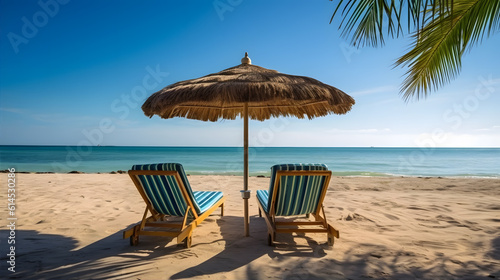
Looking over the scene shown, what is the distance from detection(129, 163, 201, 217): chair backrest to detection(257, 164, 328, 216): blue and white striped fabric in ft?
3.27

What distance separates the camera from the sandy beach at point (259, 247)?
235 cm

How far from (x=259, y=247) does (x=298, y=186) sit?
0.81 meters

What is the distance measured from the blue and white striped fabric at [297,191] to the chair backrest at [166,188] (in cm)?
100

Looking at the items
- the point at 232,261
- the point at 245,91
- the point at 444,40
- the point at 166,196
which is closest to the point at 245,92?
the point at 245,91

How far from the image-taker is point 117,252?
279cm

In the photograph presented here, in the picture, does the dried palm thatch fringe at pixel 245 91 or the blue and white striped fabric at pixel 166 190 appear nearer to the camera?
the dried palm thatch fringe at pixel 245 91

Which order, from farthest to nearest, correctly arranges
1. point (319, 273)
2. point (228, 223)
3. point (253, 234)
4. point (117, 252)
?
point (228, 223) → point (253, 234) → point (117, 252) → point (319, 273)

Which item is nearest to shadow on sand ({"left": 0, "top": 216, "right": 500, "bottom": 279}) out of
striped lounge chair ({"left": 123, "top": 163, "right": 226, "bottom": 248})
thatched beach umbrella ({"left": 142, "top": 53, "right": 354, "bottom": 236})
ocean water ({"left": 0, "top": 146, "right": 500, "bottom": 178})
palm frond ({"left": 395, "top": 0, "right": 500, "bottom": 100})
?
striped lounge chair ({"left": 123, "top": 163, "right": 226, "bottom": 248})

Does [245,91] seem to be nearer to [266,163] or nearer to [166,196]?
[166,196]

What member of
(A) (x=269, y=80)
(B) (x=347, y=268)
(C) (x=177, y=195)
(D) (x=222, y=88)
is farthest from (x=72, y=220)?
(B) (x=347, y=268)

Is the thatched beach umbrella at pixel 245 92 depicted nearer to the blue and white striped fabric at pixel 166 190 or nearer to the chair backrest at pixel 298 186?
the chair backrest at pixel 298 186

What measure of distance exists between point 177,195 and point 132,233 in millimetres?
656

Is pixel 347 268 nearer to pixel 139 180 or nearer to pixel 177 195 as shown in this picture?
pixel 177 195

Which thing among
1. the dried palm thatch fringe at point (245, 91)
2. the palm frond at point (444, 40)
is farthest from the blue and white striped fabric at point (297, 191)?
the palm frond at point (444, 40)
